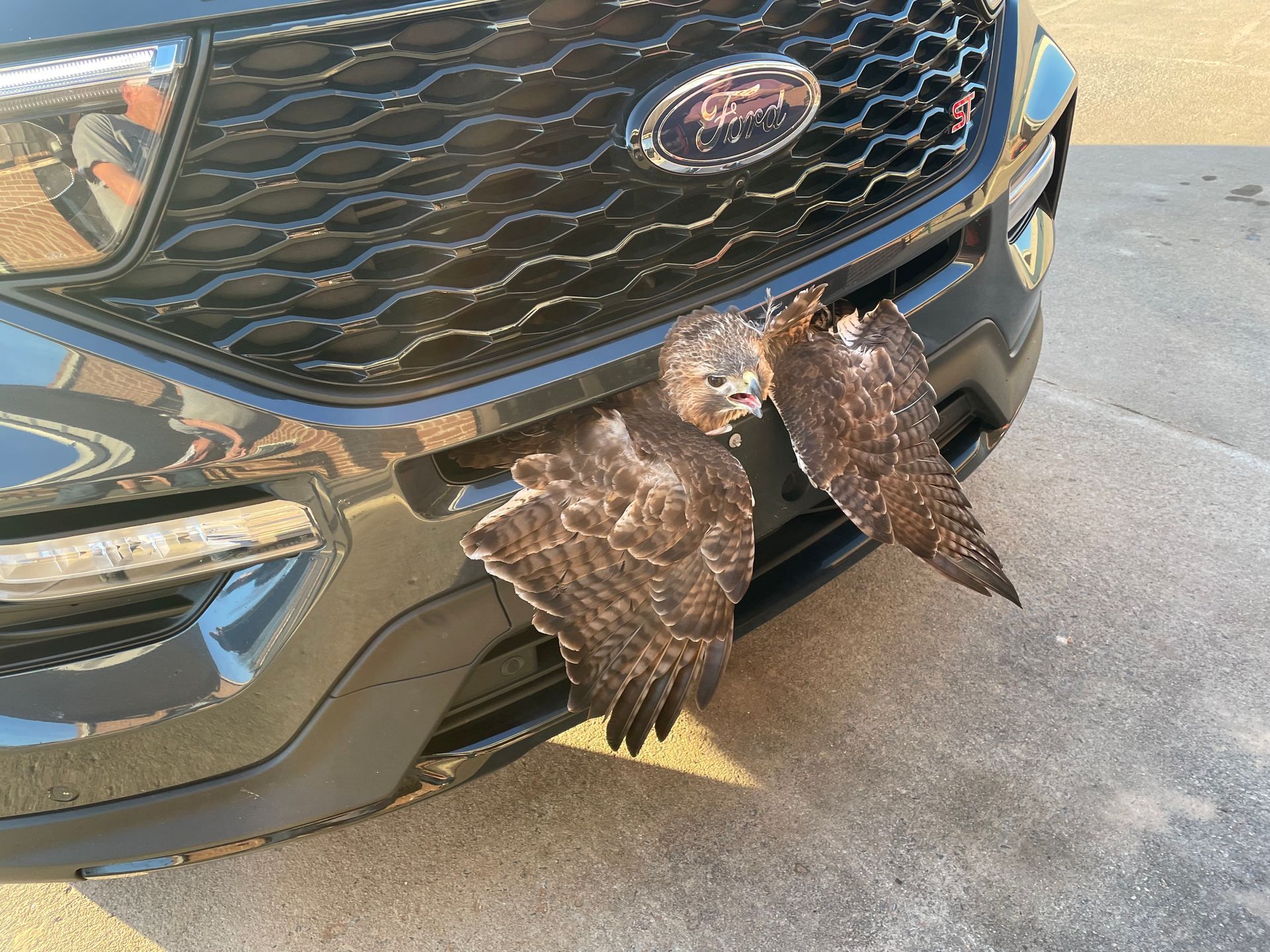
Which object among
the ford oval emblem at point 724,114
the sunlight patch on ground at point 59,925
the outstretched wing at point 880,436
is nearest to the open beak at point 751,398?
the outstretched wing at point 880,436

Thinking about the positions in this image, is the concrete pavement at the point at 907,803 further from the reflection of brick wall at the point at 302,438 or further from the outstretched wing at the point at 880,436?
the reflection of brick wall at the point at 302,438

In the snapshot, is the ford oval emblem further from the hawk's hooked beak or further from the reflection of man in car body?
the reflection of man in car body

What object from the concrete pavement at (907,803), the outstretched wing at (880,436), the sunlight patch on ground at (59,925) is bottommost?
the concrete pavement at (907,803)

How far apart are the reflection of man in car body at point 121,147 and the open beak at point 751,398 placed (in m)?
0.90

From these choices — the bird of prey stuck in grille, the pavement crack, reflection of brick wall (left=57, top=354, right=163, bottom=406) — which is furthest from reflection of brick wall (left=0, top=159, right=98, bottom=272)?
the pavement crack

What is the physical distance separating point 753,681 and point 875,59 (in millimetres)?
1525

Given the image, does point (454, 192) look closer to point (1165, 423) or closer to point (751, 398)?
point (751, 398)

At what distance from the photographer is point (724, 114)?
63.3 inches

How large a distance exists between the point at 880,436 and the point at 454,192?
911mm

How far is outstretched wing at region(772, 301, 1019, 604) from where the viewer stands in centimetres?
175

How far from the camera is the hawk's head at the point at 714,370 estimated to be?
1.52 meters

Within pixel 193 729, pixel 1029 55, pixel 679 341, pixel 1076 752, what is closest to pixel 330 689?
pixel 193 729

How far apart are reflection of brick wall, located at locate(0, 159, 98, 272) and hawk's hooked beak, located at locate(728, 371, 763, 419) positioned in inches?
36.8

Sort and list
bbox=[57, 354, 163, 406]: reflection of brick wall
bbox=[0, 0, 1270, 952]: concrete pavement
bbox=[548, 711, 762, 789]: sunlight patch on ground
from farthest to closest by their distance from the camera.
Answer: bbox=[548, 711, 762, 789]: sunlight patch on ground, bbox=[0, 0, 1270, 952]: concrete pavement, bbox=[57, 354, 163, 406]: reflection of brick wall
